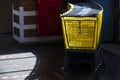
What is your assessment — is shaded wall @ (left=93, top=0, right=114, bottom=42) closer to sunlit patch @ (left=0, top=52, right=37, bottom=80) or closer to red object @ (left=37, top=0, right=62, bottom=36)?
red object @ (left=37, top=0, right=62, bottom=36)

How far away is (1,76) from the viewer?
24.3ft

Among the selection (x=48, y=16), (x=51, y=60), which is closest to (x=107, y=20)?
(x=48, y=16)

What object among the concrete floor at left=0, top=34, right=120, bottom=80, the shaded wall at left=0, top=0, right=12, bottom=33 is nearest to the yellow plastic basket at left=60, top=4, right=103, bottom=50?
the concrete floor at left=0, top=34, right=120, bottom=80

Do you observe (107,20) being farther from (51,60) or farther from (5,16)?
(5,16)

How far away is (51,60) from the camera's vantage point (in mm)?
8781

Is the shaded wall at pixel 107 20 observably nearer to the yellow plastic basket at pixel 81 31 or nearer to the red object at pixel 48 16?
the red object at pixel 48 16

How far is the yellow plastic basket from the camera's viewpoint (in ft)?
23.8

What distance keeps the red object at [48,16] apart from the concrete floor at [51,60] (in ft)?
1.42

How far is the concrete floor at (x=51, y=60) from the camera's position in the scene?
735cm

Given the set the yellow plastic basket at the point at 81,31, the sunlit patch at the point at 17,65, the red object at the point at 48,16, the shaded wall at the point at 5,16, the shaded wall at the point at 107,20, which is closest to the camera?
the yellow plastic basket at the point at 81,31

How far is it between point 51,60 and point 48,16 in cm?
225

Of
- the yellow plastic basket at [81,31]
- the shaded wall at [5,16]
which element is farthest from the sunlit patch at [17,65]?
the shaded wall at [5,16]

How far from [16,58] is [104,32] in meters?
2.94

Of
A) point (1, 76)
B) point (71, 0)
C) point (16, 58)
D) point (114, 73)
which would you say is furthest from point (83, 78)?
point (71, 0)
